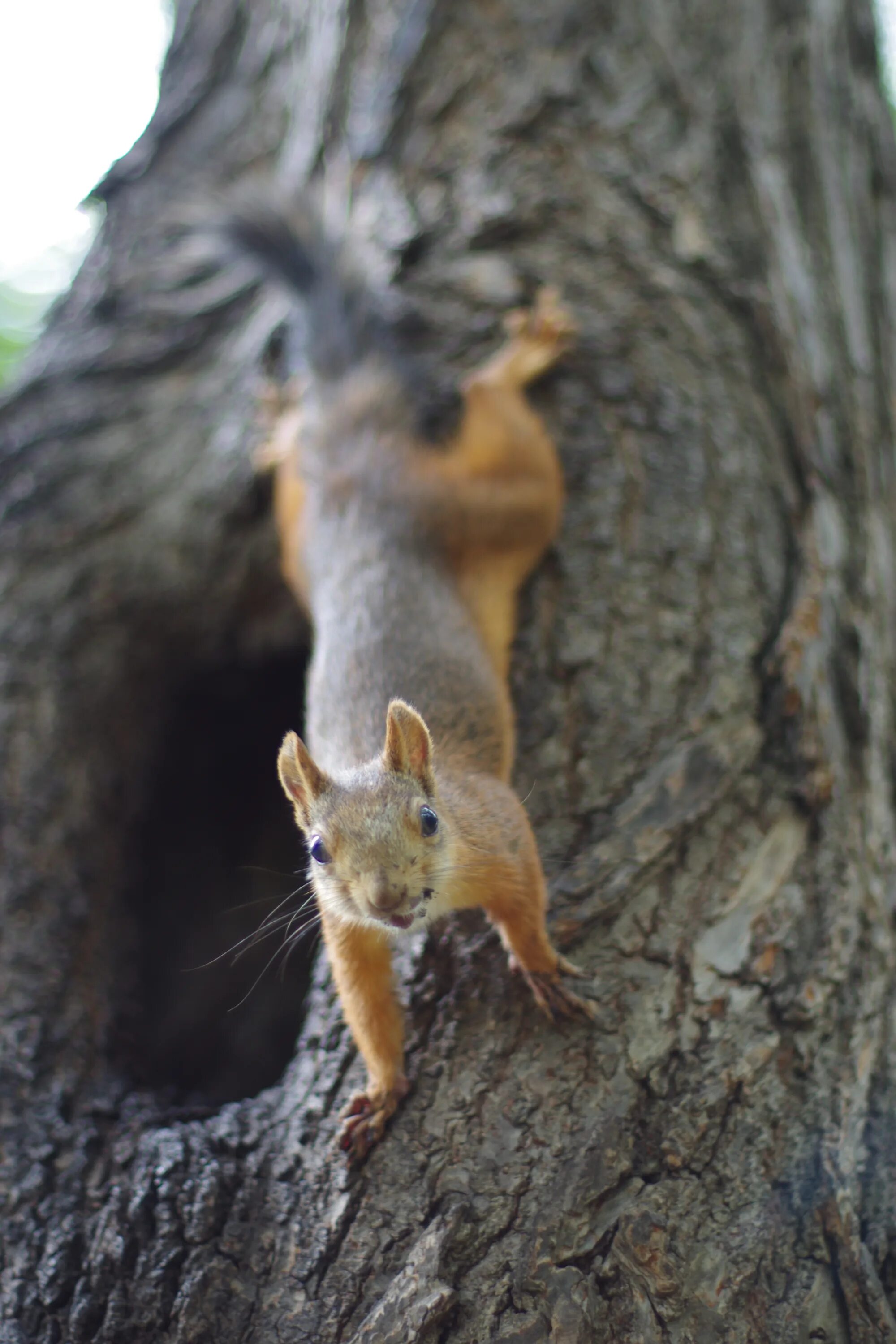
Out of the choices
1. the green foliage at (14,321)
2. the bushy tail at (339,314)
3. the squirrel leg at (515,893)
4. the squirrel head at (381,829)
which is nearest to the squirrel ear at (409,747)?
the squirrel head at (381,829)

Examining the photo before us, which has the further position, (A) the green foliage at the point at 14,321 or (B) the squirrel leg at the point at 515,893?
(A) the green foliage at the point at 14,321

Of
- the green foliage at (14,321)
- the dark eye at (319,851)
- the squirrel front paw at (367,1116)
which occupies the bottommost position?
the squirrel front paw at (367,1116)

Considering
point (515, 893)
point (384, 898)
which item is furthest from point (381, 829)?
point (515, 893)

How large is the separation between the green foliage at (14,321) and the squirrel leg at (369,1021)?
500 centimetres

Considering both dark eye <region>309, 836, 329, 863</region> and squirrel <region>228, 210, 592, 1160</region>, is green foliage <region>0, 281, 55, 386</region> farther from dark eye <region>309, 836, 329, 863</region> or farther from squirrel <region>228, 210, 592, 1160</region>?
dark eye <region>309, 836, 329, 863</region>

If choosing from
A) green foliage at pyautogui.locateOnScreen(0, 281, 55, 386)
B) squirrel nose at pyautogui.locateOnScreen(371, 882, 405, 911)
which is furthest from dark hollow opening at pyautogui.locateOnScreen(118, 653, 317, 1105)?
green foliage at pyautogui.locateOnScreen(0, 281, 55, 386)

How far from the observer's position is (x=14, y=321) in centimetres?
707

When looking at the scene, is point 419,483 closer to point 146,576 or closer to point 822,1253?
point 146,576

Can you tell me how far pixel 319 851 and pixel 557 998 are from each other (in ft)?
1.99

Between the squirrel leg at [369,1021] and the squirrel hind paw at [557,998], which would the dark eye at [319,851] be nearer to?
the squirrel leg at [369,1021]

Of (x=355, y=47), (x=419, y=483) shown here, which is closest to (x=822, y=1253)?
(x=419, y=483)

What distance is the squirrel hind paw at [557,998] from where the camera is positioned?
205cm

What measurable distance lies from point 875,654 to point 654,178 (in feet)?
5.90

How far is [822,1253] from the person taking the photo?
6.07 ft
